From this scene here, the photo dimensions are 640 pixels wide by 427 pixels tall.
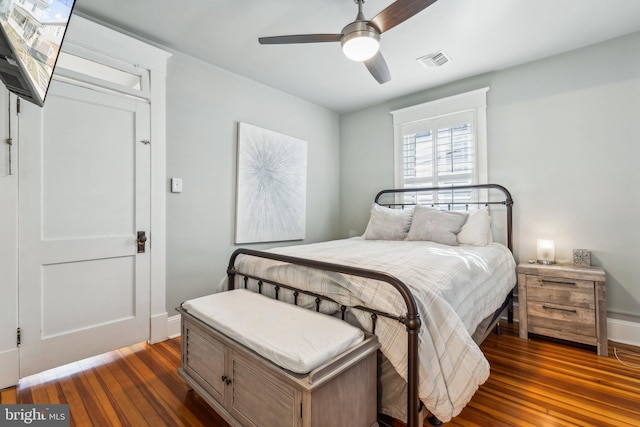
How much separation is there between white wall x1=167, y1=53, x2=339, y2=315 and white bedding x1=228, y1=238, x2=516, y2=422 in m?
0.98

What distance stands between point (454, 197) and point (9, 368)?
4.01 m

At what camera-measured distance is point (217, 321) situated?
1483 mm

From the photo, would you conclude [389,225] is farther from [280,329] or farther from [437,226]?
[280,329]

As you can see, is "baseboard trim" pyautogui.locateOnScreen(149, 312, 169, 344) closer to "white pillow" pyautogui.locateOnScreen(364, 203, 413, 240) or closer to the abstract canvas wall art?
the abstract canvas wall art

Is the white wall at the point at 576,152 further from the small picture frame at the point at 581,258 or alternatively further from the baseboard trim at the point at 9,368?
the baseboard trim at the point at 9,368

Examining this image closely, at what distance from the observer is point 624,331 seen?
2.42 m

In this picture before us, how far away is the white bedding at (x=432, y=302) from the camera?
1.27 m

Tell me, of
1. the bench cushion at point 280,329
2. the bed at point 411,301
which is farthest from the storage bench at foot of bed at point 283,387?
the bed at point 411,301

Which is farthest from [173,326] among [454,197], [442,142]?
[442,142]

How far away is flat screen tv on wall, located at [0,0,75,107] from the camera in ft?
3.23

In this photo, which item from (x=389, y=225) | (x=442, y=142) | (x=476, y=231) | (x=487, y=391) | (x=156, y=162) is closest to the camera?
(x=487, y=391)

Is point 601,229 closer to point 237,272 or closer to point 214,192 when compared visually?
point 237,272

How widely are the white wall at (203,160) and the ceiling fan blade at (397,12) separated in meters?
1.82

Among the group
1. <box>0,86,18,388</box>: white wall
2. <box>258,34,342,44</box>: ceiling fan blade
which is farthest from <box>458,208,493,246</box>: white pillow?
<box>0,86,18,388</box>: white wall
